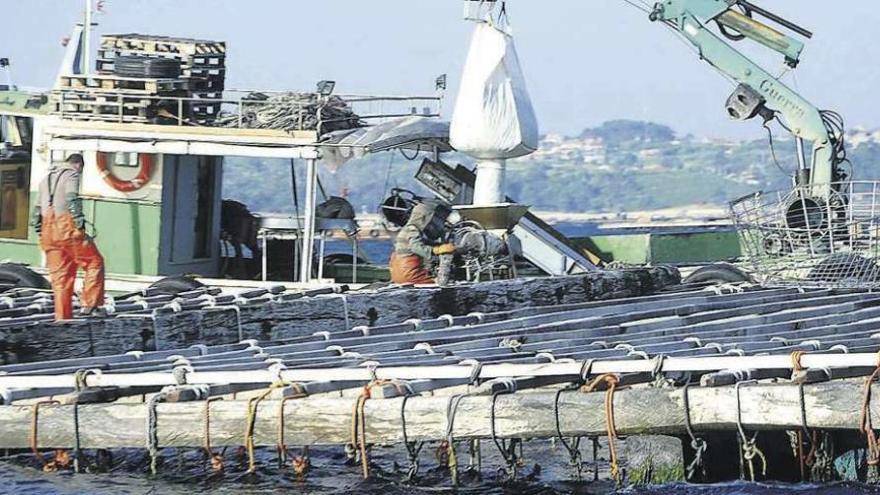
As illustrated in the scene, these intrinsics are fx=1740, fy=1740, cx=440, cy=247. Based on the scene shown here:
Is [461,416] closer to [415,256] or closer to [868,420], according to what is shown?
[868,420]

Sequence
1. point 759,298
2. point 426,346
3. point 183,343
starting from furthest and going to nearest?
1. point 759,298
2. point 183,343
3. point 426,346

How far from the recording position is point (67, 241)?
51.6ft

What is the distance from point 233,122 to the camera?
22.5m

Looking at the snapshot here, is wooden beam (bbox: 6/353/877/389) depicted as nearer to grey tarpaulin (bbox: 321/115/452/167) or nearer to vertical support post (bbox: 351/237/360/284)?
grey tarpaulin (bbox: 321/115/452/167)

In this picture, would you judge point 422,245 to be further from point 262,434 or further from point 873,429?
point 873,429

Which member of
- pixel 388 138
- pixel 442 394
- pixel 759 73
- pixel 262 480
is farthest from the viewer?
pixel 759 73

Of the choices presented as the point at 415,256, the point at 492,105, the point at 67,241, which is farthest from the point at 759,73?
the point at 67,241

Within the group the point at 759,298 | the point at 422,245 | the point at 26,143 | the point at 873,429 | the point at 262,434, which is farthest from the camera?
the point at 26,143

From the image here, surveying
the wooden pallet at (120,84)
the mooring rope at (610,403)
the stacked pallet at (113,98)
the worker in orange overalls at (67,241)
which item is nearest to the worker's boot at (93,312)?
the worker in orange overalls at (67,241)

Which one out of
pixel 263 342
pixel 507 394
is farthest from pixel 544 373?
pixel 263 342

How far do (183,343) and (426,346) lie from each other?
2344mm

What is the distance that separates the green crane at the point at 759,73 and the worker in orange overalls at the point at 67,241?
41.6ft

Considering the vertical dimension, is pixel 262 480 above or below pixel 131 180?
below

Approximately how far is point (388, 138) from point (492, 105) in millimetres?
1558
